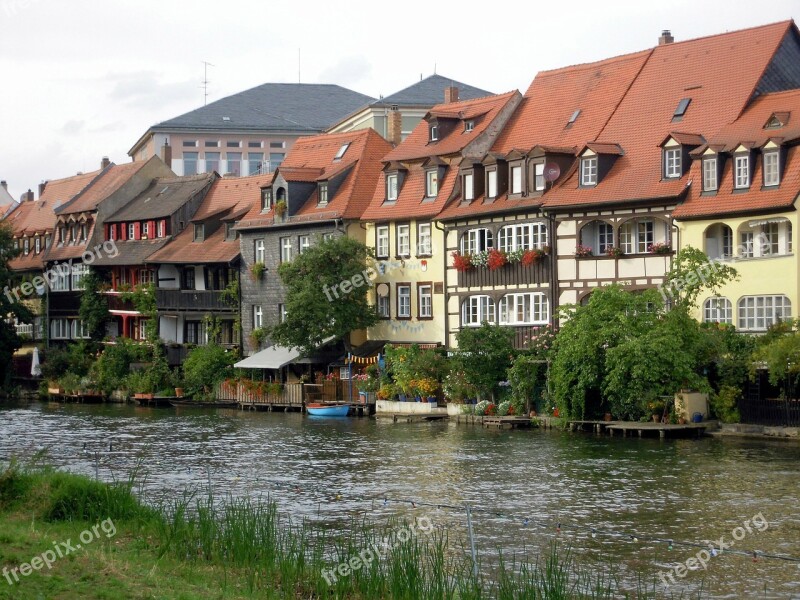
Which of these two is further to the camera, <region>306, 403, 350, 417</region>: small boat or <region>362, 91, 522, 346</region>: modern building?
<region>362, 91, 522, 346</region>: modern building

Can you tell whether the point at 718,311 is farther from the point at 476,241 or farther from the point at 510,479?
the point at 510,479

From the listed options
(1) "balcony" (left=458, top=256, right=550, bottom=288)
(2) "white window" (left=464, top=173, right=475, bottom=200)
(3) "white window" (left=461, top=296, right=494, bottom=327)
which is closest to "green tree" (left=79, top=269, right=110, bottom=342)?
(1) "balcony" (left=458, top=256, right=550, bottom=288)

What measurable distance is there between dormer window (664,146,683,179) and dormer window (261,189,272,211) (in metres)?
24.8

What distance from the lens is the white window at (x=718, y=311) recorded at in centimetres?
4616

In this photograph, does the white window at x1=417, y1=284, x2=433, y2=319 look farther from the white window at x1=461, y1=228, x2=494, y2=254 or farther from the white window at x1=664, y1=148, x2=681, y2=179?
the white window at x1=664, y1=148, x2=681, y2=179

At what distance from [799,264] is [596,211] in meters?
8.94

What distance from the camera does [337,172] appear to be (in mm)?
65500

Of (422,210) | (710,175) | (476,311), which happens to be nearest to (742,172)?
(710,175)

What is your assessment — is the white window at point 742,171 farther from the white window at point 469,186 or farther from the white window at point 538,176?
the white window at point 469,186

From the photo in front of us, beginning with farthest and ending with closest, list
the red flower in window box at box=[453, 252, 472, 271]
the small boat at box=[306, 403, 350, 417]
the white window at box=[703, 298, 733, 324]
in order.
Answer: the small boat at box=[306, 403, 350, 417] < the red flower in window box at box=[453, 252, 472, 271] < the white window at box=[703, 298, 733, 324]

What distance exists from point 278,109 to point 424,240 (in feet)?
185

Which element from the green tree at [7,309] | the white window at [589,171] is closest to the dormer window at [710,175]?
the white window at [589,171]

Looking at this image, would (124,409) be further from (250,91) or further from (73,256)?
(250,91)

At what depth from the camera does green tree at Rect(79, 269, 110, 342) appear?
258ft
